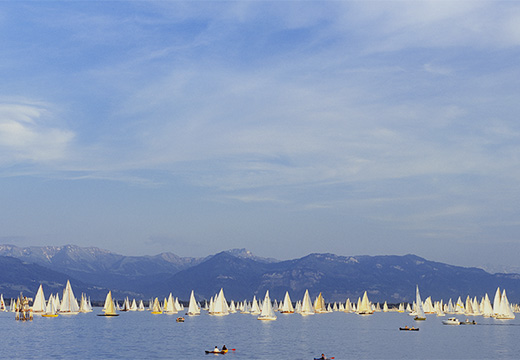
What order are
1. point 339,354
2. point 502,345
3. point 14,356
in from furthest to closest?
point 502,345 < point 339,354 < point 14,356

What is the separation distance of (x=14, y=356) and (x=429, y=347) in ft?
302

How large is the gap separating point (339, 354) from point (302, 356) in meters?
10.1

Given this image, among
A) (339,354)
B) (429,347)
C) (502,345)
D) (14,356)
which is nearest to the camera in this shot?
(14,356)

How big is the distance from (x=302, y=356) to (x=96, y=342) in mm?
57915

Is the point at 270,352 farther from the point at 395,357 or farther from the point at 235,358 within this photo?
the point at 395,357

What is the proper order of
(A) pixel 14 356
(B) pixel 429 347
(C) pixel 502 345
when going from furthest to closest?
1. (C) pixel 502 345
2. (B) pixel 429 347
3. (A) pixel 14 356

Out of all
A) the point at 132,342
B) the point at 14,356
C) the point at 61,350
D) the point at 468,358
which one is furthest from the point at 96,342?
the point at 468,358

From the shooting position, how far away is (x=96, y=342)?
16475 cm

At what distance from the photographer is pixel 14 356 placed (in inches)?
4983

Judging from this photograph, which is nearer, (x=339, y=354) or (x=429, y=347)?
(x=339, y=354)

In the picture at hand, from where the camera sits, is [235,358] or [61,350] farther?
[61,350]

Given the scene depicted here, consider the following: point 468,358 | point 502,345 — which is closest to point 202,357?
point 468,358

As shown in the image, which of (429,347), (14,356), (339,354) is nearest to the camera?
(14,356)

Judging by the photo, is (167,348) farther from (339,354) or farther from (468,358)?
(468,358)
